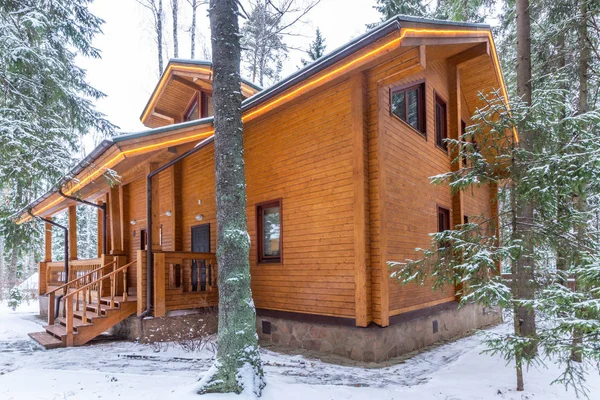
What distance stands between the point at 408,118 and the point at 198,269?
500cm

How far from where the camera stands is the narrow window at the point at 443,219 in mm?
8734

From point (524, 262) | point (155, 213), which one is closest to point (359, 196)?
point (524, 262)

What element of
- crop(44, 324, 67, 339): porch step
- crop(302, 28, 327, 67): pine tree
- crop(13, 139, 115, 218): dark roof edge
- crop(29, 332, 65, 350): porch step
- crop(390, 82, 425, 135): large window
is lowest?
crop(29, 332, 65, 350): porch step

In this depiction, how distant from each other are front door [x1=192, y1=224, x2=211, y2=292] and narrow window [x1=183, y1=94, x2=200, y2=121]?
3.50 metres

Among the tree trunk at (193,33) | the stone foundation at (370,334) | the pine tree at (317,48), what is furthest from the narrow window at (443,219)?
the tree trunk at (193,33)

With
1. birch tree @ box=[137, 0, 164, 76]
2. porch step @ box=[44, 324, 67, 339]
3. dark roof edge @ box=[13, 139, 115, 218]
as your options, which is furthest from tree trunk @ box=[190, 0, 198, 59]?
porch step @ box=[44, 324, 67, 339]

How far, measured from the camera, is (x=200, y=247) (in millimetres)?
9445

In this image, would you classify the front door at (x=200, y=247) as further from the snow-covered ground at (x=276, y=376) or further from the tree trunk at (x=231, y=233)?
the tree trunk at (x=231, y=233)

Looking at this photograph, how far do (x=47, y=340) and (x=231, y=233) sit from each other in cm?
534

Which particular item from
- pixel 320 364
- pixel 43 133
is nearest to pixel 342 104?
pixel 320 364

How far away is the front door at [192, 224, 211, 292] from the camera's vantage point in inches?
327

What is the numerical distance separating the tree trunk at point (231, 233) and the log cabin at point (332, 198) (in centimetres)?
187

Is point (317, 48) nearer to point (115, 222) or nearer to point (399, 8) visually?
point (399, 8)

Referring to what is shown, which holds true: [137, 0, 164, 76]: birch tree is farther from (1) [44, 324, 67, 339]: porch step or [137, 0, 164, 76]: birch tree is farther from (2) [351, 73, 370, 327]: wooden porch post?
(2) [351, 73, 370, 327]: wooden porch post
